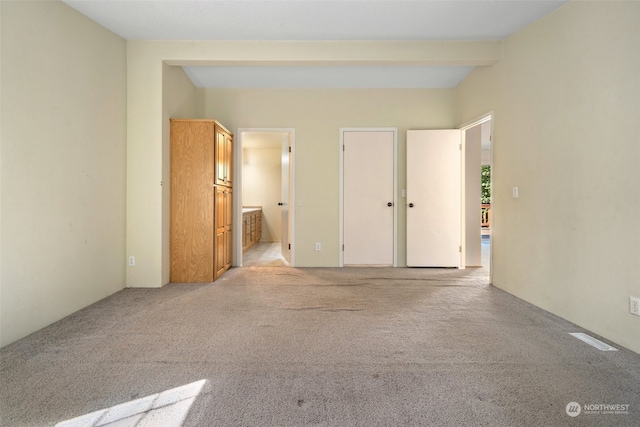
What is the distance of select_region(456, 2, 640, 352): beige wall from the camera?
203 centimetres

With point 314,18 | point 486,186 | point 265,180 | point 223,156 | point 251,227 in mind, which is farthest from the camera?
point 486,186

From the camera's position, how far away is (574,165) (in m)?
2.42

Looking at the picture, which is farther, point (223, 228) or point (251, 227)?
point (251, 227)

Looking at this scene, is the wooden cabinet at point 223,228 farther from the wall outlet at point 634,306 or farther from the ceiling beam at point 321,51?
the wall outlet at point 634,306

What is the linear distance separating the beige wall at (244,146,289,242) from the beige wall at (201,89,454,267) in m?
3.49

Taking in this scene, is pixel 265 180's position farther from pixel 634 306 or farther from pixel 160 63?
pixel 634 306

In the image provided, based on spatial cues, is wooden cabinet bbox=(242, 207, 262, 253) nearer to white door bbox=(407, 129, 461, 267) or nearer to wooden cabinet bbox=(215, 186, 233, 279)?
wooden cabinet bbox=(215, 186, 233, 279)

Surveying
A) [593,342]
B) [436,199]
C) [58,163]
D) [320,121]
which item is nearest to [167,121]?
[58,163]

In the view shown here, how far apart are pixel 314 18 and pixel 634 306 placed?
3.32m

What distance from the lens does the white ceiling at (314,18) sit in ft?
8.51

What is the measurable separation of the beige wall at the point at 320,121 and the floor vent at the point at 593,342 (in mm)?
2422

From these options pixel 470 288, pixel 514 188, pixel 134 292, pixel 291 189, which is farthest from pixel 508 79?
pixel 134 292

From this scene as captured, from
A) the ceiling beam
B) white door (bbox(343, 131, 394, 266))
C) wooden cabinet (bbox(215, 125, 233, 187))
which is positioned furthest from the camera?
white door (bbox(343, 131, 394, 266))

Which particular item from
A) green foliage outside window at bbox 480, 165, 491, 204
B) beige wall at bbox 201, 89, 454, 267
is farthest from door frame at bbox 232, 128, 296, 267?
green foliage outside window at bbox 480, 165, 491, 204
